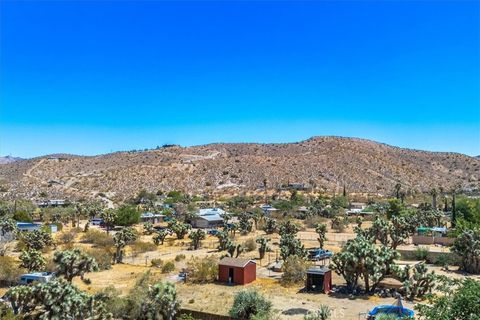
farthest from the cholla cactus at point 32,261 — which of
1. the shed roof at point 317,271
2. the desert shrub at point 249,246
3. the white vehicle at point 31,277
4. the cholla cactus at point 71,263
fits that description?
the shed roof at point 317,271

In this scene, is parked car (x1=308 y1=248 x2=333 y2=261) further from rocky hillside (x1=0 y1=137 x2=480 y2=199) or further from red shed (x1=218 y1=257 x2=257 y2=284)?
rocky hillside (x1=0 y1=137 x2=480 y2=199)

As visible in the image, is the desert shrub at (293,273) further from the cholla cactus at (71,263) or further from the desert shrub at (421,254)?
the desert shrub at (421,254)

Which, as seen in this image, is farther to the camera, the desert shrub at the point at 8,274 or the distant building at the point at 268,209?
the distant building at the point at 268,209

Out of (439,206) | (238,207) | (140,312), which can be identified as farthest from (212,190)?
(140,312)

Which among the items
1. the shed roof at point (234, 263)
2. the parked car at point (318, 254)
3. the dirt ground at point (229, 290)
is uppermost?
the shed roof at point (234, 263)

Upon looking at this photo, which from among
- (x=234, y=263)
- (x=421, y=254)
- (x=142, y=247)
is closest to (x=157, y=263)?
(x=234, y=263)

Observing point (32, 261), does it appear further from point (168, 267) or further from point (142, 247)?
point (142, 247)
